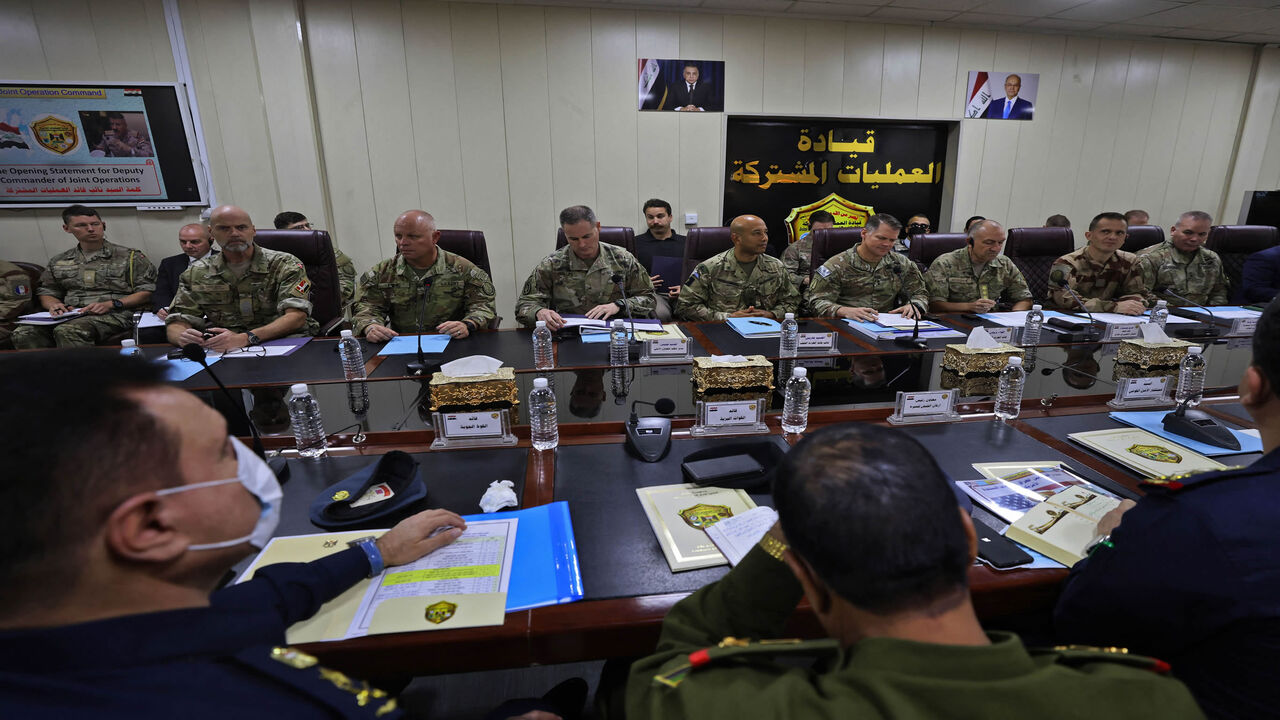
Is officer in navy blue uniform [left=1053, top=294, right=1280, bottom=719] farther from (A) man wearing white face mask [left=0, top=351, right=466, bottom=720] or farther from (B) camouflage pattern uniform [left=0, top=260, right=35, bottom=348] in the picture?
(B) camouflage pattern uniform [left=0, top=260, right=35, bottom=348]

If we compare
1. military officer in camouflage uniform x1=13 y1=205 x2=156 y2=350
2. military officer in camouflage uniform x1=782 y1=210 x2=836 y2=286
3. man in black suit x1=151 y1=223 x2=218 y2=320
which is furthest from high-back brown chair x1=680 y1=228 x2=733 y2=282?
military officer in camouflage uniform x1=13 y1=205 x2=156 y2=350

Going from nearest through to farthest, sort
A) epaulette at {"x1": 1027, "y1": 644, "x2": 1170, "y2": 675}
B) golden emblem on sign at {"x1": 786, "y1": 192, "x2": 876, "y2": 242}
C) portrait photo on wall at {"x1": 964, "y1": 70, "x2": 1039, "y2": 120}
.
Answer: epaulette at {"x1": 1027, "y1": 644, "x2": 1170, "y2": 675}
portrait photo on wall at {"x1": 964, "y1": 70, "x2": 1039, "y2": 120}
golden emblem on sign at {"x1": 786, "y1": 192, "x2": 876, "y2": 242}

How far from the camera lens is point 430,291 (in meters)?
2.71

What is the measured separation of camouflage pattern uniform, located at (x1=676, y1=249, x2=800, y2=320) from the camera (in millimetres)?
2953

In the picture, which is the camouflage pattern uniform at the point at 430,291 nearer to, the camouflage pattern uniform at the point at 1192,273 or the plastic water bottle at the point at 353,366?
the plastic water bottle at the point at 353,366

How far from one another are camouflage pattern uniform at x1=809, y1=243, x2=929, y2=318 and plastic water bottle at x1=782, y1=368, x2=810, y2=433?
1.71 meters

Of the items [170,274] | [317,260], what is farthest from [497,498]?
[170,274]

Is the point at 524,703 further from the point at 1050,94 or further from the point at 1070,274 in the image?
the point at 1050,94

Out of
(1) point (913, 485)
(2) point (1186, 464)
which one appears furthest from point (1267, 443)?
(1) point (913, 485)

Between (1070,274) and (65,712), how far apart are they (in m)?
4.23

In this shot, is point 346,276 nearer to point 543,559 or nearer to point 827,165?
point 543,559

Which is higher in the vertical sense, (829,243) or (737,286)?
(829,243)

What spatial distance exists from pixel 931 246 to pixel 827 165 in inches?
62.5

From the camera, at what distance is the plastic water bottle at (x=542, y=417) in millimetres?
1227
